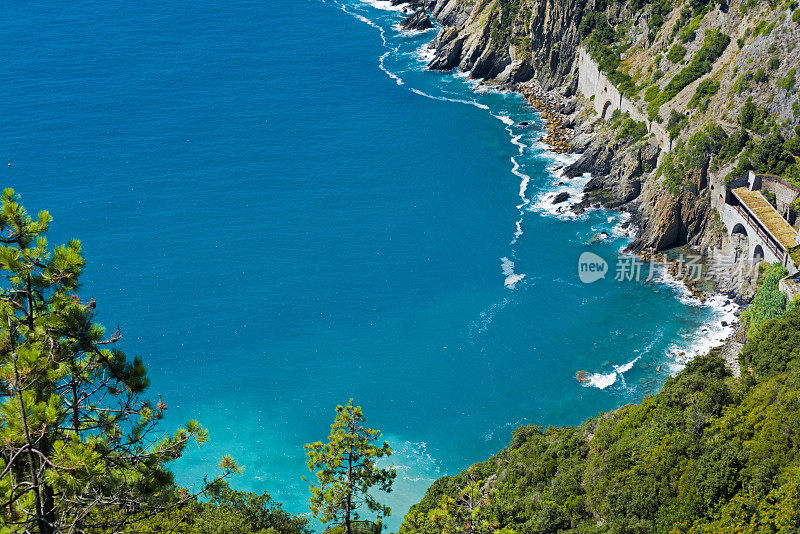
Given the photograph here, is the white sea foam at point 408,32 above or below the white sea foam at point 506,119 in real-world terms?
above

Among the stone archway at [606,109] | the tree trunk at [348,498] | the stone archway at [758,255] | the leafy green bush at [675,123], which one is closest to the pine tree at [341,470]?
the tree trunk at [348,498]

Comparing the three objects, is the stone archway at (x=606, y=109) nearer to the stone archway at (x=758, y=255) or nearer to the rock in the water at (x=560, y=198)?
the rock in the water at (x=560, y=198)

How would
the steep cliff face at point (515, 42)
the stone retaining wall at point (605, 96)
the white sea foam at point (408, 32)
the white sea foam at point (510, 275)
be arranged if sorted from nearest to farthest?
the white sea foam at point (510, 275) → the stone retaining wall at point (605, 96) → the steep cliff face at point (515, 42) → the white sea foam at point (408, 32)

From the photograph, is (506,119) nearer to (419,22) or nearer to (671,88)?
(671,88)

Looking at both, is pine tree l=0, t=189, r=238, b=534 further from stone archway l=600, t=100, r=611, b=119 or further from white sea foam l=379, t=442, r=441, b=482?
stone archway l=600, t=100, r=611, b=119

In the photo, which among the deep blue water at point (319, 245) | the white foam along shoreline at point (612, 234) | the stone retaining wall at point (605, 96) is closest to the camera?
the deep blue water at point (319, 245)

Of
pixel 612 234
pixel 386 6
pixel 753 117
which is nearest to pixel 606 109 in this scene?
pixel 612 234

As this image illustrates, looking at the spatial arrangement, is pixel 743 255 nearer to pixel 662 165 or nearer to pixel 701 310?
pixel 701 310

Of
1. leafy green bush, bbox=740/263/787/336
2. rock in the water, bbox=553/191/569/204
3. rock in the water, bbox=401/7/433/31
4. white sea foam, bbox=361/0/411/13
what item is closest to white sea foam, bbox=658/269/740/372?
leafy green bush, bbox=740/263/787/336

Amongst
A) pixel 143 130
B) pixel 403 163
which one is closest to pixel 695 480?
pixel 403 163
